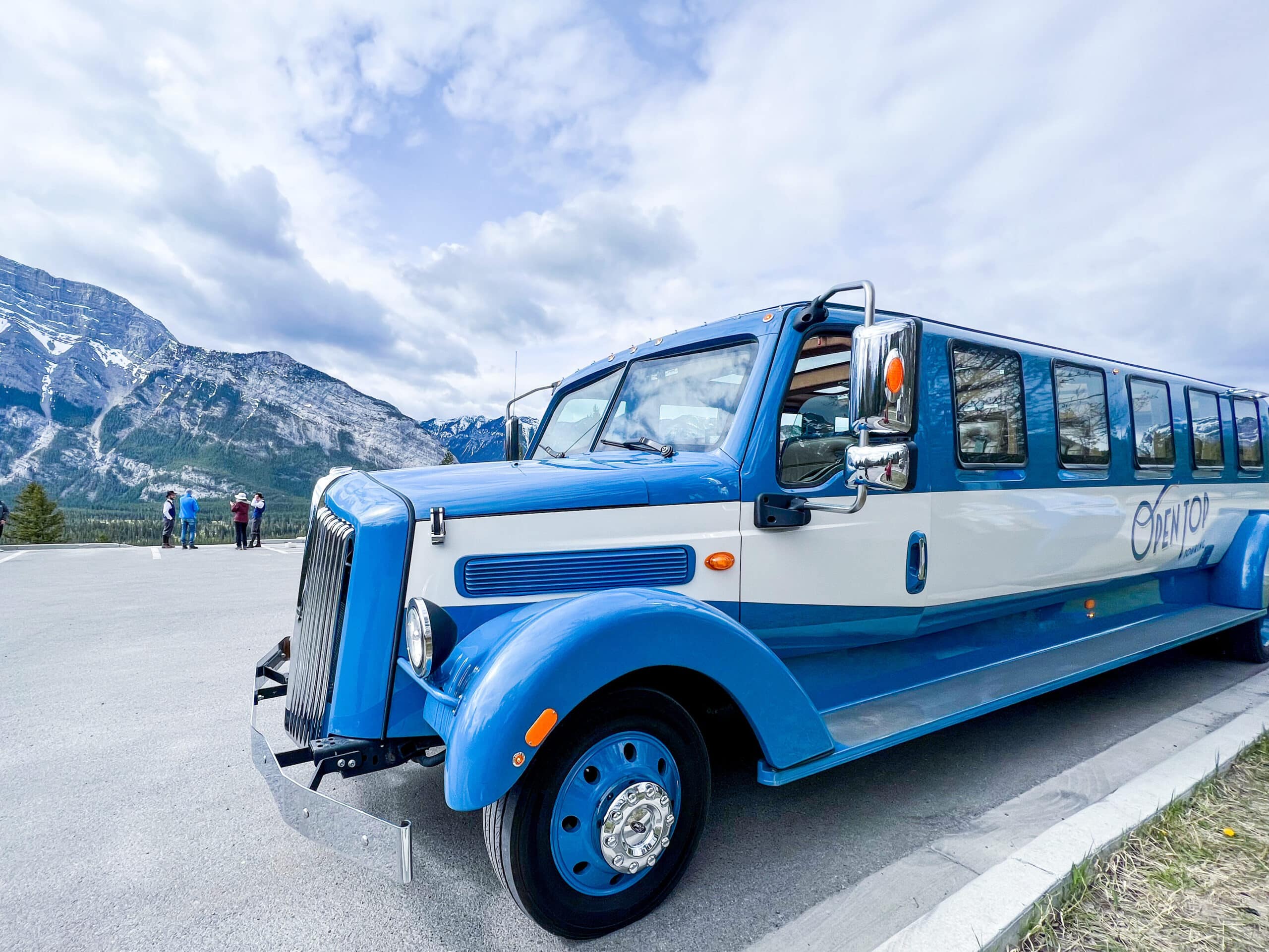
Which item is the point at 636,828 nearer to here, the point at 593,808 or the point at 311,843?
the point at 593,808

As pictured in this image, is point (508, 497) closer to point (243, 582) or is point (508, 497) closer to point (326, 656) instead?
point (326, 656)

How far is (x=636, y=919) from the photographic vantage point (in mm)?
2248

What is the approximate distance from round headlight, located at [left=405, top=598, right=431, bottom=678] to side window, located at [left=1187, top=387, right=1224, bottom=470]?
19.4 feet

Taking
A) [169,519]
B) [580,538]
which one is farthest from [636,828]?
[169,519]

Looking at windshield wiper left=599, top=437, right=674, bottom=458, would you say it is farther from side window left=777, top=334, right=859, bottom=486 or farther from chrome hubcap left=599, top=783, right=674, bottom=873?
chrome hubcap left=599, top=783, right=674, bottom=873

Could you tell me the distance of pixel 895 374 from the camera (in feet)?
7.38

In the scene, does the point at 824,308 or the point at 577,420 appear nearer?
the point at 824,308

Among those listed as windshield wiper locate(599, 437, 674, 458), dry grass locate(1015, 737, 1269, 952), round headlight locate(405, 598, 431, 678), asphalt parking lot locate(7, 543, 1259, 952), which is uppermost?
windshield wiper locate(599, 437, 674, 458)

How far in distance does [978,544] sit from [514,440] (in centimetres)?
286

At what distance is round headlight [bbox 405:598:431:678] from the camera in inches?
82.0

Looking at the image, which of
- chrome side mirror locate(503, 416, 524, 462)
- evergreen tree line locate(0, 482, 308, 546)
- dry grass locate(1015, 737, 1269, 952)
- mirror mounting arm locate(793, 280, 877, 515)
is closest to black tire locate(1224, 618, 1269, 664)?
dry grass locate(1015, 737, 1269, 952)

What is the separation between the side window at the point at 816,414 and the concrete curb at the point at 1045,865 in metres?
1.56

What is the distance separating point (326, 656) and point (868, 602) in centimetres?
230

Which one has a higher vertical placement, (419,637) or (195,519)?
(195,519)
